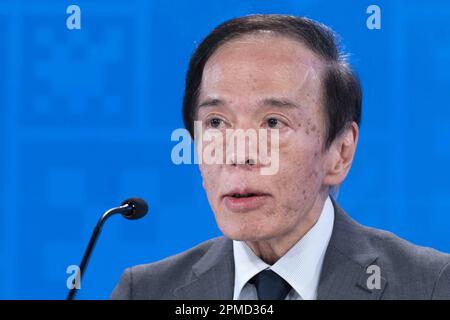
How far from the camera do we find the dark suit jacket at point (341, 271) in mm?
1758

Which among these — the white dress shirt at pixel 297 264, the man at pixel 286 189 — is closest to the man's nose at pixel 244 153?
the man at pixel 286 189

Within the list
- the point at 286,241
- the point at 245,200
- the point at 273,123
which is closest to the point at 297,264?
the point at 286,241

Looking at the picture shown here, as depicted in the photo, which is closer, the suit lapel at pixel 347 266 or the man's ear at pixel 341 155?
the suit lapel at pixel 347 266

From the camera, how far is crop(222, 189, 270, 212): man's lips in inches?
67.5

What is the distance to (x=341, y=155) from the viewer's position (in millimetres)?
1914

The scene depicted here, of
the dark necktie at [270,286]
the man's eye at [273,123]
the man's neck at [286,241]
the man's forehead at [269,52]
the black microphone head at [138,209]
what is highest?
the man's forehead at [269,52]

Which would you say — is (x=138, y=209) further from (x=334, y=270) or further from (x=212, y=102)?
(x=334, y=270)

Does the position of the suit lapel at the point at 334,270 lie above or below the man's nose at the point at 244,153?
below

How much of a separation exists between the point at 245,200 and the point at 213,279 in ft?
0.82

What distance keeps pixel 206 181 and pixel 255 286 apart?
25 centimetres

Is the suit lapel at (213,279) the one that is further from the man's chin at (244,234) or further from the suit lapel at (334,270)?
the man's chin at (244,234)

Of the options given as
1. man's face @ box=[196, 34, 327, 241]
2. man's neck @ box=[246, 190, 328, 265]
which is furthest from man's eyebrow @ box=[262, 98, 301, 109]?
man's neck @ box=[246, 190, 328, 265]

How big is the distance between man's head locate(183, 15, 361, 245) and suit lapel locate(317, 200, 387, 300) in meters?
0.08

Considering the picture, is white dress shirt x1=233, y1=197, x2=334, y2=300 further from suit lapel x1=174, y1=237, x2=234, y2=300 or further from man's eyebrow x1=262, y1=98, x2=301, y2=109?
man's eyebrow x1=262, y1=98, x2=301, y2=109
